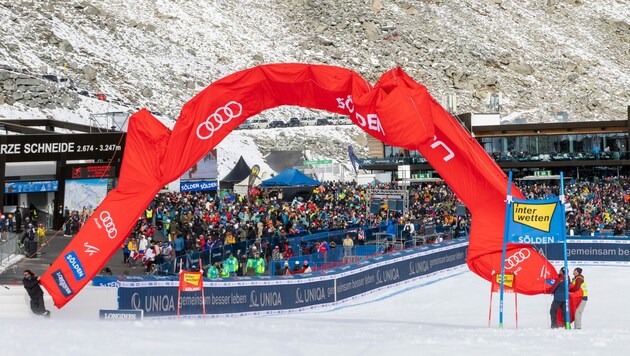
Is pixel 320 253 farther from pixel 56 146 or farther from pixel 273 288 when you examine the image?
pixel 56 146

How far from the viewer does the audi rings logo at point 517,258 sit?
51.3ft

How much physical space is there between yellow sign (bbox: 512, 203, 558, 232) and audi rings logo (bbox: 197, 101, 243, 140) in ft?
16.6

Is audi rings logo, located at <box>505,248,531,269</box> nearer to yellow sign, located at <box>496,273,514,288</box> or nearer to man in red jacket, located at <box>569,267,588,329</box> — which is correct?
yellow sign, located at <box>496,273,514,288</box>

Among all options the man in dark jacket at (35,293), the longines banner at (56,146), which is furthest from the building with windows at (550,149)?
the man in dark jacket at (35,293)

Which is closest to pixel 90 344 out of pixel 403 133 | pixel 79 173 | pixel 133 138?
pixel 133 138

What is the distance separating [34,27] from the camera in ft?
269

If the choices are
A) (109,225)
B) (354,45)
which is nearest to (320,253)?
(109,225)

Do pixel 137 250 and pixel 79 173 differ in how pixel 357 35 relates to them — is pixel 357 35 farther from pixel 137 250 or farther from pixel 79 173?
pixel 137 250

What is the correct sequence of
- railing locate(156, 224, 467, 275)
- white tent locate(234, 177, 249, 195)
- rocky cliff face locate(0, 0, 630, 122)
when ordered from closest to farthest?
railing locate(156, 224, 467, 275), white tent locate(234, 177, 249, 195), rocky cliff face locate(0, 0, 630, 122)

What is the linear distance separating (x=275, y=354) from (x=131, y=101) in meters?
67.7

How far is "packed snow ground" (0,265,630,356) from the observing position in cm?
1289

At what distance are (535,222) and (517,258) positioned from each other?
2.25 feet

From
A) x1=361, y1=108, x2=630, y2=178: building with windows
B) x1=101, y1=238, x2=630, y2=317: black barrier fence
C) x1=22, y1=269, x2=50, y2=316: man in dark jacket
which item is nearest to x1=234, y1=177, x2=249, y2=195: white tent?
x1=361, y1=108, x2=630, y2=178: building with windows

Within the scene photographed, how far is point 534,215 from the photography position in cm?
1552
